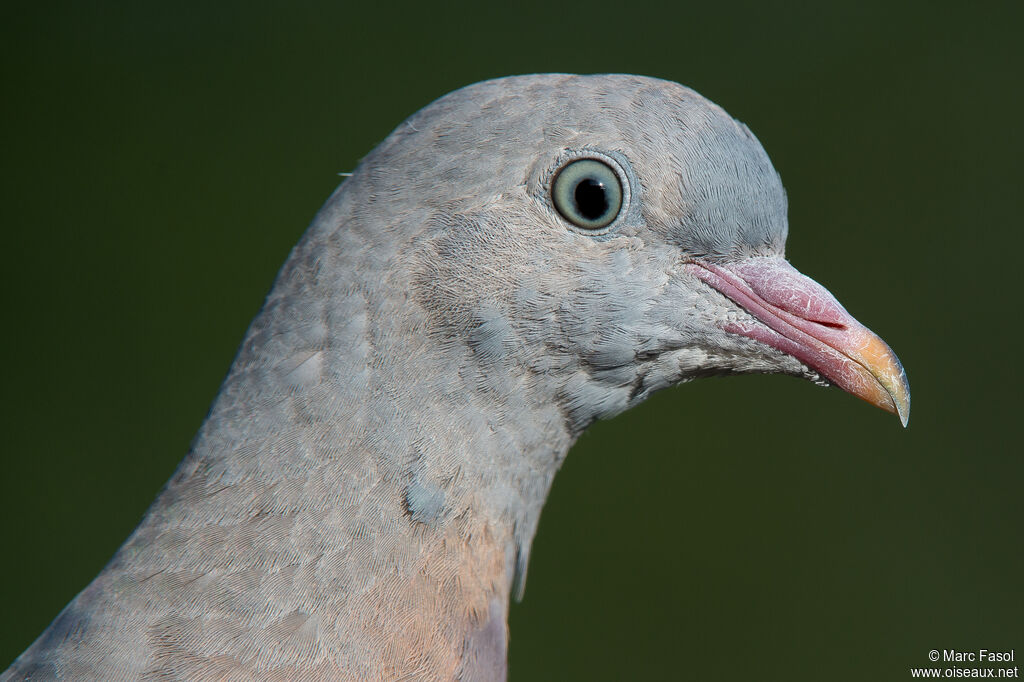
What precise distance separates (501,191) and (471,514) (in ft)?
1.83

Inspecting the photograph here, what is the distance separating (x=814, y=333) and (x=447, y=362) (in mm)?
643

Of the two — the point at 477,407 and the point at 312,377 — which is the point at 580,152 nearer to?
the point at 477,407

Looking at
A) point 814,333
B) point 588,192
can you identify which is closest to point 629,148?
point 588,192

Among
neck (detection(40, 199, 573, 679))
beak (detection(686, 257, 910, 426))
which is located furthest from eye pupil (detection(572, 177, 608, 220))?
neck (detection(40, 199, 573, 679))

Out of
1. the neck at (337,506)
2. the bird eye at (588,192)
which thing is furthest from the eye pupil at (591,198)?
the neck at (337,506)

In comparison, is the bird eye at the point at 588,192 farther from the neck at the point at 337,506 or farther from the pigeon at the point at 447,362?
the neck at the point at 337,506

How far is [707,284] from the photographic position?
1.77 m

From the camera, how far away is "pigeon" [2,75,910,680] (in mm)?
1608

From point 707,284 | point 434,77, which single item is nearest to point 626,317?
point 707,284

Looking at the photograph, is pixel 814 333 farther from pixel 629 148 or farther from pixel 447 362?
pixel 447 362

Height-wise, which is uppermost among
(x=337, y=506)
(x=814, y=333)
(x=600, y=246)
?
(x=600, y=246)

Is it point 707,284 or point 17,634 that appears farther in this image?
point 17,634

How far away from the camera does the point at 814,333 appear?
177 cm

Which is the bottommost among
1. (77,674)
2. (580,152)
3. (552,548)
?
(552,548)
